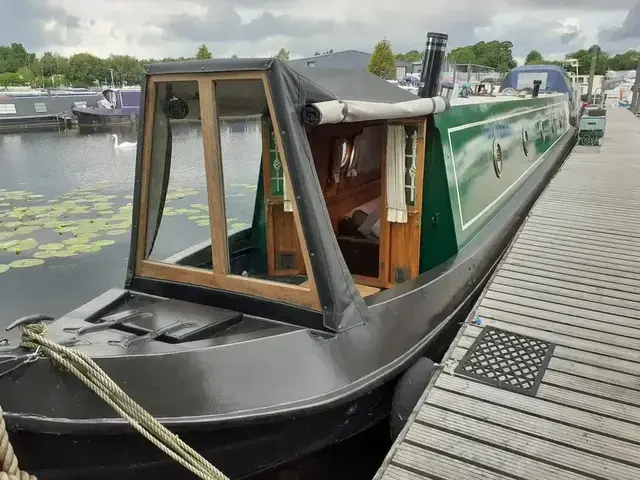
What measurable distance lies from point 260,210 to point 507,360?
2.33 metres

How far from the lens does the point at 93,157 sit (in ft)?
62.1

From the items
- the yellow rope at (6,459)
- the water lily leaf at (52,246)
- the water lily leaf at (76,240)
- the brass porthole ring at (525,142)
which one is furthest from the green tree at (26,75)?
the yellow rope at (6,459)

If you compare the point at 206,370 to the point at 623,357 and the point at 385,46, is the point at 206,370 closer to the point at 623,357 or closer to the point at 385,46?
the point at 623,357

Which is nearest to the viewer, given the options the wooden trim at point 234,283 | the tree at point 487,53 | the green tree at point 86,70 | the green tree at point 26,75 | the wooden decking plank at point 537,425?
the wooden decking plank at point 537,425

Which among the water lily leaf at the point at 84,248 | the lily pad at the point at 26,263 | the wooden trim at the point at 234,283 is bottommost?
the lily pad at the point at 26,263

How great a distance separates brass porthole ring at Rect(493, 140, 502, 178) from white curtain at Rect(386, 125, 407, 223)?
199 cm

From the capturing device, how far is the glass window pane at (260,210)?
11.9 ft

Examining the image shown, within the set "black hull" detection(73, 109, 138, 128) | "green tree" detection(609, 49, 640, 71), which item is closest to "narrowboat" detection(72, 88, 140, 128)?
"black hull" detection(73, 109, 138, 128)

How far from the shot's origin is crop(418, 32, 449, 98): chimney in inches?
181

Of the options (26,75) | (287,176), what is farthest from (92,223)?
(26,75)

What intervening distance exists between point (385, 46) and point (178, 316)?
1613 inches

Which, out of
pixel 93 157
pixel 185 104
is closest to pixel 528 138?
pixel 185 104

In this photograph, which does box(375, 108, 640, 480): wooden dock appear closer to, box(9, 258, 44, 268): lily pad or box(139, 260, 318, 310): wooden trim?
box(139, 260, 318, 310): wooden trim

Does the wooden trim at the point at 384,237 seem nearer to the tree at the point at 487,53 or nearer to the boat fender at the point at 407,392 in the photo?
the boat fender at the point at 407,392
